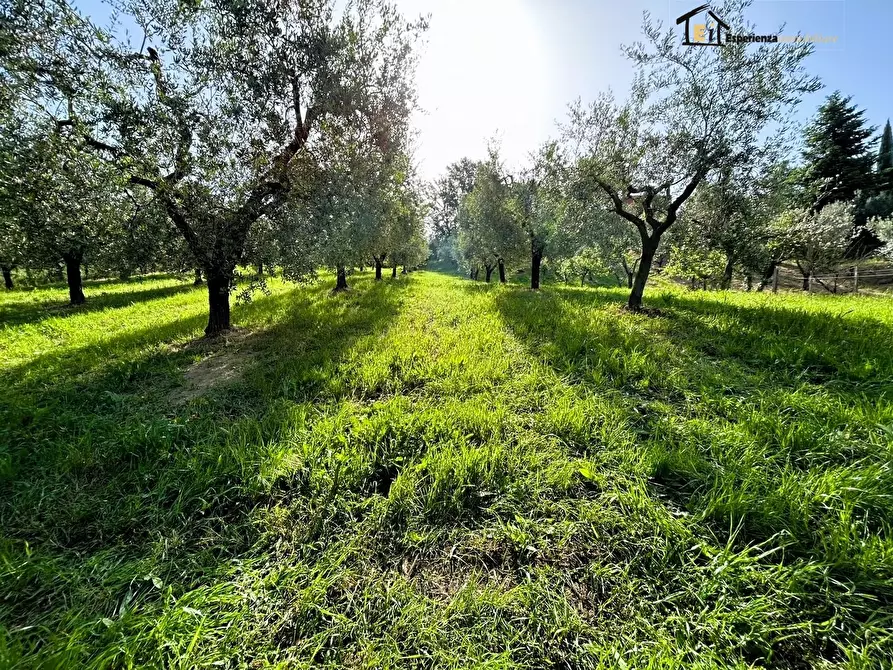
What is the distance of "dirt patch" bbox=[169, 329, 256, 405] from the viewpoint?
565 centimetres

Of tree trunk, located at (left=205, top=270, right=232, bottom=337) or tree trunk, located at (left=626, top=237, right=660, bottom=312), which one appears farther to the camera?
tree trunk, located at (left=626, top=237, right=660, bottom=312)

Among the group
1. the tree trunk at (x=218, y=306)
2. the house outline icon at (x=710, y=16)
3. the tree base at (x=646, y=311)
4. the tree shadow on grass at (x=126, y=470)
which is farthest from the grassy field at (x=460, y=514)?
the house outline icon at (x=710, y=16)

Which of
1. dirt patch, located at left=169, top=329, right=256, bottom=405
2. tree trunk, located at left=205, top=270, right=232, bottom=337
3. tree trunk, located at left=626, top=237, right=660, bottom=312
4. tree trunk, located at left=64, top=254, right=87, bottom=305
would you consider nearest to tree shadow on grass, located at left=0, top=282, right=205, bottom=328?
tree trunk, located at left=64, top=254, right=87, bottom=305

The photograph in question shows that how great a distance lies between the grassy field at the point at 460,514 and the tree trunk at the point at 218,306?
3.30m

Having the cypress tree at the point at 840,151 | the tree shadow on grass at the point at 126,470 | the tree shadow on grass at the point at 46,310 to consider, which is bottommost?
the tree shadow on grass at the point at 126,470

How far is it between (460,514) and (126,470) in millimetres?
3978

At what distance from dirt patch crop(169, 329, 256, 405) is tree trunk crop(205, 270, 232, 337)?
0.37m

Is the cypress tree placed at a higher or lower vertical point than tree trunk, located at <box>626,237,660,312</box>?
higher

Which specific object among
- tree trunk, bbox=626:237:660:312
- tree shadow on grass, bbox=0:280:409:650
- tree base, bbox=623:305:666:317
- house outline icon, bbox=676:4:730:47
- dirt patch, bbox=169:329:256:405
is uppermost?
house outline icon, bbox=676:4:730:47

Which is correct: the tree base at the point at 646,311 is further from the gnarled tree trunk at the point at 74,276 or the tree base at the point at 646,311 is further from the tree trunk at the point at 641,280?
the gnarled tree trunk at the point at 74,276

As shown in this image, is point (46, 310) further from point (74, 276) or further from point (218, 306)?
point (218, 306)

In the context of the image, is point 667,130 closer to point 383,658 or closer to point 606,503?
point 606,503

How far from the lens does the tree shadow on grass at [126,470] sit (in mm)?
2414

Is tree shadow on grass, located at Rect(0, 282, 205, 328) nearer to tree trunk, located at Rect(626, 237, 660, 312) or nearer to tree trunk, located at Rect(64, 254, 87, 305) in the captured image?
tree trunk, located at Rect(64, 254, 87, 305)
